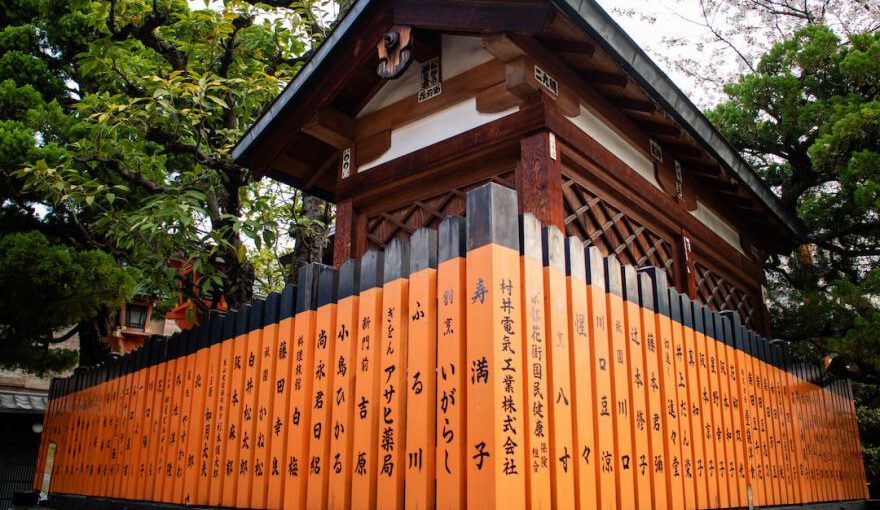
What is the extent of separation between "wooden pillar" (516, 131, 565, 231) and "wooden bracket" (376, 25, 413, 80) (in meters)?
1.37

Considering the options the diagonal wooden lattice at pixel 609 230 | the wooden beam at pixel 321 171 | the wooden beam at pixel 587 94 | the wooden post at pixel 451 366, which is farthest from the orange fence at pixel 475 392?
the wooden beam at pixel 321 171

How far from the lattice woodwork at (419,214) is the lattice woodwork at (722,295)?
3.80m

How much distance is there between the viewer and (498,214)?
3.49 metres

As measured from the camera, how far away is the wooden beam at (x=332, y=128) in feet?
24.9

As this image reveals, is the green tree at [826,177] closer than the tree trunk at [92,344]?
Yes

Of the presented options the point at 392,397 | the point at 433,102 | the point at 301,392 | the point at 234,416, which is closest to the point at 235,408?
the point at 234,416

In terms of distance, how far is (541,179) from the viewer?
5.91 meters

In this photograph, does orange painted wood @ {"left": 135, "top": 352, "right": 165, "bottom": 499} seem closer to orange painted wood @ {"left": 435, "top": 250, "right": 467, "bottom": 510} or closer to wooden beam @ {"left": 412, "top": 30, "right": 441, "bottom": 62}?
orange painted wood @ {"left": 435, "top": 250, "right": 467, "bottom": 510}

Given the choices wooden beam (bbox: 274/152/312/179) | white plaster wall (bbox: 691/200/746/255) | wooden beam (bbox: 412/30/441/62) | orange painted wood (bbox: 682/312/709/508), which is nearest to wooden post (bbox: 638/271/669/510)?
orange painted wood (bbox: 682/312/709/508)

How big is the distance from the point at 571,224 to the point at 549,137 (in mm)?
952

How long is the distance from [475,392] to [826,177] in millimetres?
10547

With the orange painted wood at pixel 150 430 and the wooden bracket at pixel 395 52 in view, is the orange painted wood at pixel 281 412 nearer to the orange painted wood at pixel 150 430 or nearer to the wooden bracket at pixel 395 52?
the orange painted wood at pixel 150 430

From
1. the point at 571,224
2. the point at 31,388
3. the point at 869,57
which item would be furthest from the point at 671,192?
the point at 31,388

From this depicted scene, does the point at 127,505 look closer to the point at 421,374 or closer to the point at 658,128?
the point at 421,374
